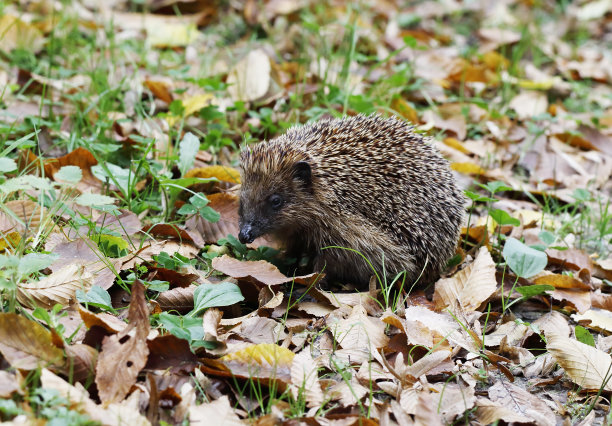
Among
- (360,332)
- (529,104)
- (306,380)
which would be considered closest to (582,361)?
(360,332)

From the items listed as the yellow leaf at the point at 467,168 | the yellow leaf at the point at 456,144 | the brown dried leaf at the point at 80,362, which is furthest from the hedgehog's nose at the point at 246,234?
the yellow leaf at the point at 456,144

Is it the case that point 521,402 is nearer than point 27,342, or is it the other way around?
point 27,342

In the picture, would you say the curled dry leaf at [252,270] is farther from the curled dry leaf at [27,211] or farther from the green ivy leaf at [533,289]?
the green ivy leaf at [533,289]

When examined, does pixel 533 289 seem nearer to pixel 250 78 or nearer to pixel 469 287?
pixel 469 287

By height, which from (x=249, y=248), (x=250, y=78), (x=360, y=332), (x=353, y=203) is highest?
(x=250, y=78)

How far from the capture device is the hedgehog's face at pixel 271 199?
4.65 meters

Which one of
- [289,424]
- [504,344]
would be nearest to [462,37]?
[504,344]

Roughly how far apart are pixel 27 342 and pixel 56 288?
0.53 metres

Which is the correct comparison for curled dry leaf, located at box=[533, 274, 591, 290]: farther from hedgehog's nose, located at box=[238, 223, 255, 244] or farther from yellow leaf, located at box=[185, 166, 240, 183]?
yellow leaf, located at box=[185, 166, 240, 183]

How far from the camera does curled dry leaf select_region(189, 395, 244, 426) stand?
2980 mm

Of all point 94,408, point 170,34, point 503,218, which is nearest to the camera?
point 94,408

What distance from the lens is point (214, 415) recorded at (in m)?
3.03

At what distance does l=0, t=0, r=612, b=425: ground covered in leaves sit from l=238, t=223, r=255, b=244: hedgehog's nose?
0.61ft

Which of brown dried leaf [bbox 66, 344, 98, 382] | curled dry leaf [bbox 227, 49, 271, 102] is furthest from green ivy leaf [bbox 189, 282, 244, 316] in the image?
curled dry leaf [bbox 227, 49, 271, 102]
